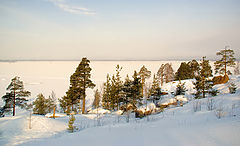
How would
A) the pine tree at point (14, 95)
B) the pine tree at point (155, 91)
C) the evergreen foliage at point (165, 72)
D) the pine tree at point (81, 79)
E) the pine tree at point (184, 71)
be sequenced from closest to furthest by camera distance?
1. the pine tree at point (81, 79)
2. the pine tree at point (14, 95)
3. the pine tree at point (155, 91)
4. the pine tree at point (184, 71)
5. the evergreen foliage at point (165, 72)

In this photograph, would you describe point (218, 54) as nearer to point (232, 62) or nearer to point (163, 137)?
point (232, 62)

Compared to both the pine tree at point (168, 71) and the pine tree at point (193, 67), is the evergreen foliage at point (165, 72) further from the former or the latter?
the pine tree at point (193, 67)

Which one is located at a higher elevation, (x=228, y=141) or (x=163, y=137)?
(x=228, y=141)

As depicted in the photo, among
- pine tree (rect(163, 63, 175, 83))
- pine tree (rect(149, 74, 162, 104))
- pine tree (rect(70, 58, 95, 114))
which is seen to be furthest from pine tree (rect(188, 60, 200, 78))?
pine tree (rect(70, 58, 95, 114))

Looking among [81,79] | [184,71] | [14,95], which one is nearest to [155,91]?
[81,79]

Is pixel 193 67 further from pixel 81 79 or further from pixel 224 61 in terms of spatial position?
pixel 81 79

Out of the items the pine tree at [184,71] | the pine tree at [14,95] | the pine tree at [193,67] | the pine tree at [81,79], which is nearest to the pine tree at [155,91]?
the pine tree at [81,79]

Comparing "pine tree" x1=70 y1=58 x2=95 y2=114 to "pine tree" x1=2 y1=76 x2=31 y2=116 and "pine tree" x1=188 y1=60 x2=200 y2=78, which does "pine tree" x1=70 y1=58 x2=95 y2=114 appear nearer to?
"pine tree" x1=2 y1=76 x2=31 y2=116

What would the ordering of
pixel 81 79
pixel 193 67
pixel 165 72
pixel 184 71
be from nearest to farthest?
pixel 81 79 < pixel 193 67 < pixel 184 71 < pixel 165 72

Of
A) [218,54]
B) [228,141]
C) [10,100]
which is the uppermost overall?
[218,54]

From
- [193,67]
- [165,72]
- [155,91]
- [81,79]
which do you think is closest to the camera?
[81,79]

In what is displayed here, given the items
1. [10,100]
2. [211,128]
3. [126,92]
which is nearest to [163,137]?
[211,128]

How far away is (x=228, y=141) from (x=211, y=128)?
2.28ft

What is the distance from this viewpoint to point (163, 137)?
3.27 m
